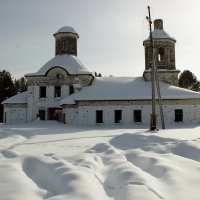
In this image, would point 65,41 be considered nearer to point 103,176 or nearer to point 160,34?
point 160,34

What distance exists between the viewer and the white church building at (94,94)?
99.4ft

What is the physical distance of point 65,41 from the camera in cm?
3722

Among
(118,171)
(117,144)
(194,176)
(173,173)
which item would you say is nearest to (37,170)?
(118,171)

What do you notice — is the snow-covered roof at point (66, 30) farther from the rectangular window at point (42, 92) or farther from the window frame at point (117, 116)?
the window frame at point (117, 116)

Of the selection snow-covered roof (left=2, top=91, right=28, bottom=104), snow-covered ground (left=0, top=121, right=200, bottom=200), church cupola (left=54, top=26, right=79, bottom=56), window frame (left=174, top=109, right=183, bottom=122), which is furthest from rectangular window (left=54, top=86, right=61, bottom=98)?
snow-covered ground (left=0, top=121, right=200, bottom=200)

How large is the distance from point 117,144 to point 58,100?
73.8 feet

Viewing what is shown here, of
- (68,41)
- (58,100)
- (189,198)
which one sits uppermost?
(68,41)

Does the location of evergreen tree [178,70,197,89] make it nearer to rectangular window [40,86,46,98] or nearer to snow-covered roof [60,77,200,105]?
snow-covered roof [60,77,200,105]

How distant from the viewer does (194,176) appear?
7348 millimetres

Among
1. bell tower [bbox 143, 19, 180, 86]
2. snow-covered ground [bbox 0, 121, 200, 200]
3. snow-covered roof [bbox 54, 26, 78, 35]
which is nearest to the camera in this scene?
snow-covered ground [bbox 0, 121, 200, 200]

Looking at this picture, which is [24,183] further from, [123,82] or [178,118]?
[123,82]

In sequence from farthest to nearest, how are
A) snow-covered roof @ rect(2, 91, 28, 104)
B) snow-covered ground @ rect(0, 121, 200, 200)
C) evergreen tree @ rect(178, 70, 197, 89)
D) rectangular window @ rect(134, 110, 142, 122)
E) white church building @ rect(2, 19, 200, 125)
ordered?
evergreen tree @ rect(178, 70, 197, 89) < snow-covered roof @ rect(2, 91, 28, 104) < rectangular window @ rect(134, 110, 142, 122) < white church building @ rect(2, 19, 200, 125) < snow-covered ground @ rect(0, 121, 200, 200)

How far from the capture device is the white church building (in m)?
30.3

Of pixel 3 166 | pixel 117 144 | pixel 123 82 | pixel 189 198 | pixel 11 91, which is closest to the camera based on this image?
pixel 189 198
